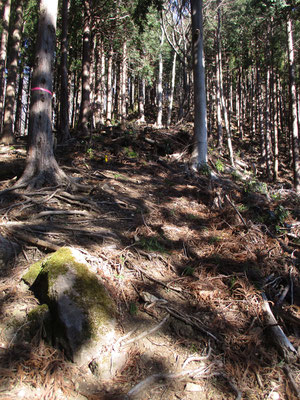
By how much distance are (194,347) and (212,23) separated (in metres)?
22.2

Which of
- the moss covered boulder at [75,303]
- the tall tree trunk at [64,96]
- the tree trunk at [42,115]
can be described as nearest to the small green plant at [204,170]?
the tree trunk at [42,115]

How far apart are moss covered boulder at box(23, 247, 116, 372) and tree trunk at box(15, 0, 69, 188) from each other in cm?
231

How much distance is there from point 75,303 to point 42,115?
3.68 metres

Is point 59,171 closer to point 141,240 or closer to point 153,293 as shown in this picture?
point 141,240

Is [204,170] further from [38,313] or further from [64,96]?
[64,96]

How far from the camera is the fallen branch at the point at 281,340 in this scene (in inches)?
96.0

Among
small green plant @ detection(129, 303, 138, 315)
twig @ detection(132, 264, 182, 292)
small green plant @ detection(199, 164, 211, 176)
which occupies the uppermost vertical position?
small green plant @ detection(199, 164, 211, 176)

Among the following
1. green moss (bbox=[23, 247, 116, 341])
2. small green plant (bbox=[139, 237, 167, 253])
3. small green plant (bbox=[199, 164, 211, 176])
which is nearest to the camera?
green moss (bbox=[23, 247, 116, 341])

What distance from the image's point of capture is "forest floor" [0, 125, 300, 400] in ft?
6.83

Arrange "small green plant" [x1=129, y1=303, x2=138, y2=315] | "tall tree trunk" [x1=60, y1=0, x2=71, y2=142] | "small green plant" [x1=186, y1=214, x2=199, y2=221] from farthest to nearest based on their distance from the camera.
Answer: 1. "tall tree trunk" [x1=60, y1=0, x2=71, y2=142]
2. "small green plant" [x1=186, y1=214, x2=199, y2=221]
3. "small green plant" [x1=129, y1=303, x2=138, y2=315]

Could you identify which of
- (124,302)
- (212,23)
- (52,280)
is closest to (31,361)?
(52,280)

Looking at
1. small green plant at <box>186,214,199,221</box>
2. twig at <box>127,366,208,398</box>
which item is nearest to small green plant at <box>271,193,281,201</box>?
small green plant at <box>186,214,199,221</box>

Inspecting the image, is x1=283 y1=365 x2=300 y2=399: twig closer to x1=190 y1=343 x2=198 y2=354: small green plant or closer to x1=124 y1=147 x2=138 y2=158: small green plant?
x1=190 y1=343 x2=198 y2=354: small green plant

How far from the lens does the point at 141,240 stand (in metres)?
3.79
